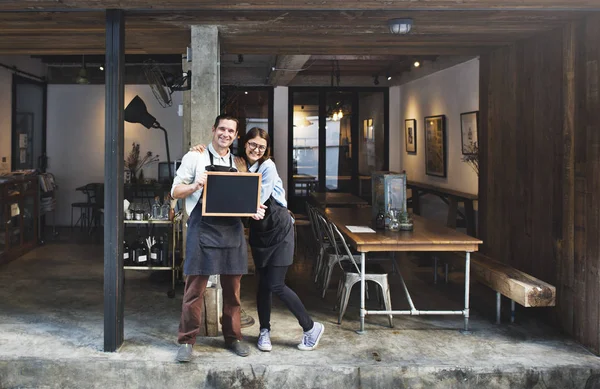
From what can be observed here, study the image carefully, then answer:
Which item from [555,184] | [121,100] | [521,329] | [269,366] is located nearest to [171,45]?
[121,100]

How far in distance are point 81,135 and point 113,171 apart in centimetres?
768

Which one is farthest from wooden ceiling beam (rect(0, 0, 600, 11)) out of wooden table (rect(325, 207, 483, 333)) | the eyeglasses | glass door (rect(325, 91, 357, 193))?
glass door (rect(325, 91, 357, 193))

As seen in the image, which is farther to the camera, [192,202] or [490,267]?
[490,267]

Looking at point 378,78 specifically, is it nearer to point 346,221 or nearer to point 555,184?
point 346,221

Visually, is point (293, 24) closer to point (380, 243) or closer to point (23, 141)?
point (380, 243)

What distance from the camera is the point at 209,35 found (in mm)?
4754

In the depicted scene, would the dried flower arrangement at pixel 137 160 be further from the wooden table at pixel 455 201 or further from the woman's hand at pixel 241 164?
the woman's hand at pixel 241 164

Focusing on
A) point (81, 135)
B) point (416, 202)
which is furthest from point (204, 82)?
point (81, 135)

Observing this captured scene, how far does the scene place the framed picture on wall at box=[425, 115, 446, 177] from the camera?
9.38m

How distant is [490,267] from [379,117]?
7.52m

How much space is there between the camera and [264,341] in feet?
13.9

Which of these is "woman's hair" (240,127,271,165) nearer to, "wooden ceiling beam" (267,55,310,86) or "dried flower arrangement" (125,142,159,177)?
"wooden ceiling beam" (267,55,310,86)

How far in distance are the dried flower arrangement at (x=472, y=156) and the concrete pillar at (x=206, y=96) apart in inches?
178

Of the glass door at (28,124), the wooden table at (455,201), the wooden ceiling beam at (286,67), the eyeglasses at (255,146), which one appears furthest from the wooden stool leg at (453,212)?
the glass door at (28,124)
